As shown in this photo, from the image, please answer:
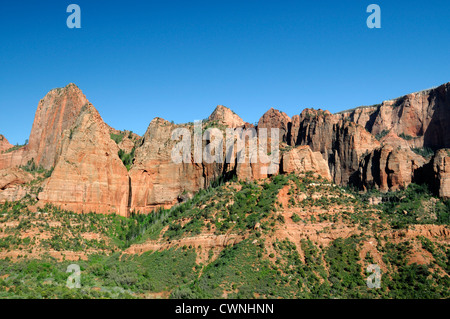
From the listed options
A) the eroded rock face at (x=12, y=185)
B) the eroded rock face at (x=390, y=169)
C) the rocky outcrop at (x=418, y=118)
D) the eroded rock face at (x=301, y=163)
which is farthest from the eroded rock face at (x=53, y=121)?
the rocky outcrop at (x=418, y=118)

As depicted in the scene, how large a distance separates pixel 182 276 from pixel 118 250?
28.8m

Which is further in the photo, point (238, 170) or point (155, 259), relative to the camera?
point (238, 170)

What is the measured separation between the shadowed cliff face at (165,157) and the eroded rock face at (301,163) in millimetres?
213

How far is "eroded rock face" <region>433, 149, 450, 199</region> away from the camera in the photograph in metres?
113

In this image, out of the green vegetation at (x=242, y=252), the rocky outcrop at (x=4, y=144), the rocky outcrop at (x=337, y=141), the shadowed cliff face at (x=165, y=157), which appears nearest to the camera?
the green vegetation at (x=242, y=252)

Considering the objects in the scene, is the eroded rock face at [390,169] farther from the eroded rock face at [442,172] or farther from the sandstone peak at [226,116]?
the sandstone peak at [226,116]

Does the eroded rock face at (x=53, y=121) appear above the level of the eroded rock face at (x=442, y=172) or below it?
above

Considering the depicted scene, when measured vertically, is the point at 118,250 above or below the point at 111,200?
below

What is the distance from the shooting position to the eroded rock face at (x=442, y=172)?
112750mm

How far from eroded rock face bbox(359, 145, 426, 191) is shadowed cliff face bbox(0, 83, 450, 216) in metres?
0.24

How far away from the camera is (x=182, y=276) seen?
84.4 metres
